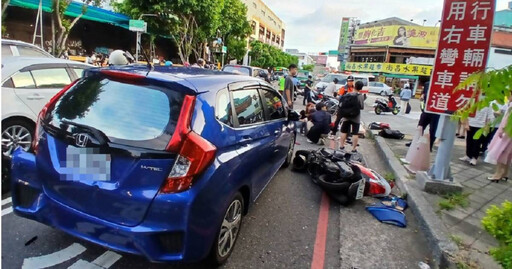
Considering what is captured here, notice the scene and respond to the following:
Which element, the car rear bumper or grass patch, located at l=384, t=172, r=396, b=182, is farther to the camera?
grass patch, located at l=384, t=172, r=396, b=182

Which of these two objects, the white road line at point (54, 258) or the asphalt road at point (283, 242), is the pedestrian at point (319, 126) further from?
the white road line at point (54, 258)

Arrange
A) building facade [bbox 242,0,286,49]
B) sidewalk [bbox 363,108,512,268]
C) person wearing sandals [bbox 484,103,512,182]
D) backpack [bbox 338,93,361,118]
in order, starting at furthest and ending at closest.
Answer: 1. building facade [bbox 242,0,286,49]
2. backpack [bbox 338,93,361,118]
3. person wearing sandals [bbox 484,103,512,182]
4. sidewalk [bbox 363,108,512,268]

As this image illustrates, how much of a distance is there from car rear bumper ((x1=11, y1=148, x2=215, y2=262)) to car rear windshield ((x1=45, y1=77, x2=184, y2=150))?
0.42m

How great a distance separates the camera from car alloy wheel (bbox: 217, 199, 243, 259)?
2676 millimetres

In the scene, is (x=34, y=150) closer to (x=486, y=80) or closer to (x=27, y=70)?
(x=27, y=70)

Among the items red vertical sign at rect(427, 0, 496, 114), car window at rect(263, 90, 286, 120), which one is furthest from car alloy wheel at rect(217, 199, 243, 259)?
red vertical sign at rect(427, 0, 496, 114)

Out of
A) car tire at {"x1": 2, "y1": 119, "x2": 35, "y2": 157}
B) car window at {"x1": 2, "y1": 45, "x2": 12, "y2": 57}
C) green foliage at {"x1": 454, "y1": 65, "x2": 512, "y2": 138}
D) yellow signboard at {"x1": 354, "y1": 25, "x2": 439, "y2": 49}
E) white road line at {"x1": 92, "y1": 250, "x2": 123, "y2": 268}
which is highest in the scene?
yellow signboard at {"x1": 354, "y1": 25, "x2": 439, "y2": 49}

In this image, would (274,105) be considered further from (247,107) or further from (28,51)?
(28,51)

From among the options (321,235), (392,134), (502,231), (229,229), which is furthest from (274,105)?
(392,134)

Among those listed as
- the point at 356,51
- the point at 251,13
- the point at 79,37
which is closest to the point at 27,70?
the point at 79,37

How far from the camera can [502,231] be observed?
97.3 inches

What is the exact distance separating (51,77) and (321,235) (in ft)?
14.6

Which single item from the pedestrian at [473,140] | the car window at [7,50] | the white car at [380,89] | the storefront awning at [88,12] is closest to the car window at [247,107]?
the pedestrian at [473,140]

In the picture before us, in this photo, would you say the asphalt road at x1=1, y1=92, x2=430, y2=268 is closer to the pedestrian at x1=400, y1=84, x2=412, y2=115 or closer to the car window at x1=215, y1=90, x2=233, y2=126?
the car window at x1=215, y1=90, x2=233, y2=126
